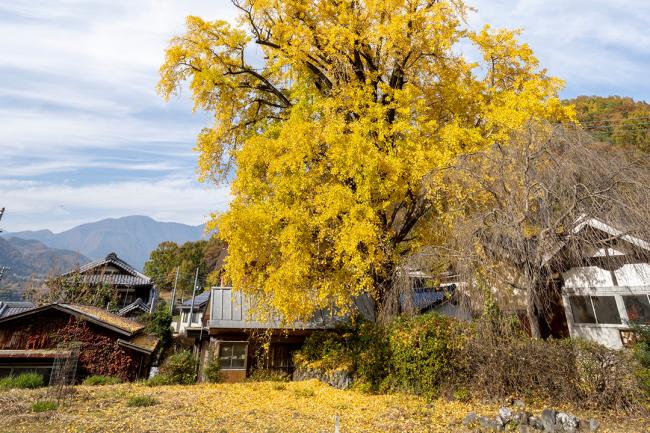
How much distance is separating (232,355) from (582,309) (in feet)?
44.9

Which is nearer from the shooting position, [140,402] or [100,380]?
[140,402]

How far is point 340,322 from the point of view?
14.2m

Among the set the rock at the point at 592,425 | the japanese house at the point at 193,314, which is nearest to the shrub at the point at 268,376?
the rock at the point at 592,425

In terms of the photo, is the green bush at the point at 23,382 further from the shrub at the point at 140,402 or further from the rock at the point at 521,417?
the rock at the point at 521,417

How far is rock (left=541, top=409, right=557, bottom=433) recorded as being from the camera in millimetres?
7328

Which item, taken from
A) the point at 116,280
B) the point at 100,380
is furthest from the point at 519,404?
the point at 116,280

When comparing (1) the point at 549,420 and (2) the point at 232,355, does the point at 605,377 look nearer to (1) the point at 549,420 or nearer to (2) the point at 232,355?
(1) the point at 549,420

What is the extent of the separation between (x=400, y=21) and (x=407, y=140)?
4336 millimetres

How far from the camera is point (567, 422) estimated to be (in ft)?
23.9

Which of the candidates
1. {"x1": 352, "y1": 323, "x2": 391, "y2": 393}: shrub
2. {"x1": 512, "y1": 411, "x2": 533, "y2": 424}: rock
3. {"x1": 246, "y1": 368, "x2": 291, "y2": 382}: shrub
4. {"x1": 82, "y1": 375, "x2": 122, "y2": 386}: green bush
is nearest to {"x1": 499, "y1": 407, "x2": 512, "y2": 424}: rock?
{"x1": 512, "y1": 411, "x2": 533, "y2": 424}: rock

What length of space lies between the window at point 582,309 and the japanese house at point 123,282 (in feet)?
113

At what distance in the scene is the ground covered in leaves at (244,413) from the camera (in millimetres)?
7664

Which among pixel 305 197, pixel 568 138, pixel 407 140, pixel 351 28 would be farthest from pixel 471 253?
pixel 351 28

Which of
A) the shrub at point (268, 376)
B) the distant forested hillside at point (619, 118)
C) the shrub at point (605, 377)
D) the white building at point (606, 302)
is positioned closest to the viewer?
the shrub at point (605, 377)
